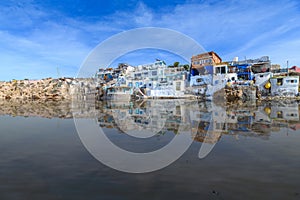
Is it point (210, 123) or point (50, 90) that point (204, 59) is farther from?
point (50, 90)

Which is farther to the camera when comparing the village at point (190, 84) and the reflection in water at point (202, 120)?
the village at point (190, 84)

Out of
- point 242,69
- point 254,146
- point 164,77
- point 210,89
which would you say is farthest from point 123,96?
point 254,146

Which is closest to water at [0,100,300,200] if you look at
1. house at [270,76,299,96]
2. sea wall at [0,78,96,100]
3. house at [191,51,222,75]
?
house at [270,76,299,96]

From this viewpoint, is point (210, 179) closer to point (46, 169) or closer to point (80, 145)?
point (46, 169)

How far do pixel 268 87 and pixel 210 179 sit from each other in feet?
156

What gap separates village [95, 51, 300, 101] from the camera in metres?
39.7

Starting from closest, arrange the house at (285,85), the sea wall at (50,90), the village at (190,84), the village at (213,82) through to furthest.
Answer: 1. the house at (285,85)
2. the village at (213,82)
3. the village at (190,84)
4. the sea wall at (50,90)

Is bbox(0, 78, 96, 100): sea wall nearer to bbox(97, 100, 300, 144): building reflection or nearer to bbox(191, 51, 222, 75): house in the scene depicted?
bbox(191, 51, 222, 75): house

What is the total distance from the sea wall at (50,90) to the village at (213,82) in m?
7.44

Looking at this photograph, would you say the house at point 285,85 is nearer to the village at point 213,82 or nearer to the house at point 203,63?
the village at point 213,82

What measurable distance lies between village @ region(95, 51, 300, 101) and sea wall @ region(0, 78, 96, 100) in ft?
24.4

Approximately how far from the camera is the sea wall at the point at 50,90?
60000mm

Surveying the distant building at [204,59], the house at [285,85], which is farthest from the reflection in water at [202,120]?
the distant building at [204,59]

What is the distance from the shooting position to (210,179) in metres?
3.97
